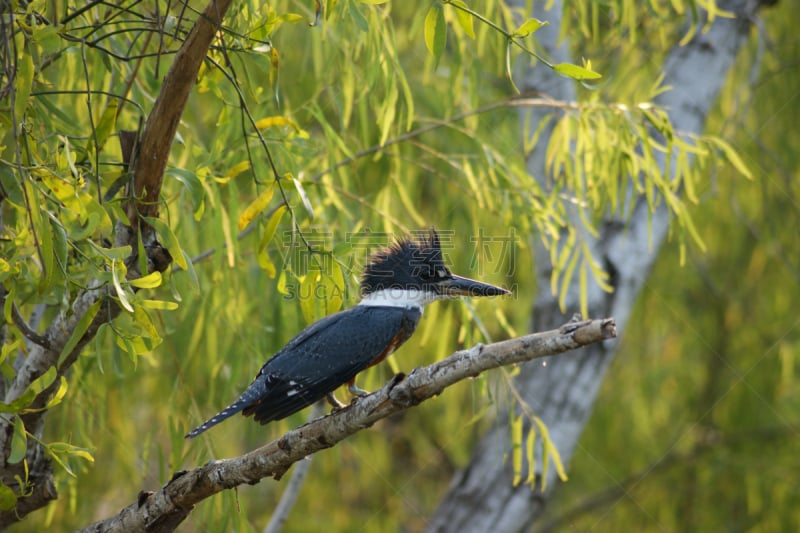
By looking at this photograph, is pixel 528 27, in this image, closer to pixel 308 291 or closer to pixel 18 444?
pixel 308 291

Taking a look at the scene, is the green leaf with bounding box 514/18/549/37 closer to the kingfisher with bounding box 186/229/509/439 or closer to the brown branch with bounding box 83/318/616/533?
the brown branch with bounding box 83/318/616/533

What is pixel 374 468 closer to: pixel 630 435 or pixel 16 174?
pixel 630 435

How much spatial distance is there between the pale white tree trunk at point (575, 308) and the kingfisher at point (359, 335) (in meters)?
1.22

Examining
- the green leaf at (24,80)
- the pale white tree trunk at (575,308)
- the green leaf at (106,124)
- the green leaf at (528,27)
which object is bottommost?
the pale white tree trunk at (575,308)

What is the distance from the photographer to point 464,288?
10.7 feet

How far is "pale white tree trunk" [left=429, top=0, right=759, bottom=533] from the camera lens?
4.35m

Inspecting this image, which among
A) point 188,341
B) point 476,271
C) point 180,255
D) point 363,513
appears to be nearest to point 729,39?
point 476,271

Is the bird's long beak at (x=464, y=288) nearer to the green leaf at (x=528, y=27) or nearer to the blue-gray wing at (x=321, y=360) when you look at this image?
the blue-gray wing at (x=321, y=360)

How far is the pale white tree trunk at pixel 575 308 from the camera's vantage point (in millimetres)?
4348

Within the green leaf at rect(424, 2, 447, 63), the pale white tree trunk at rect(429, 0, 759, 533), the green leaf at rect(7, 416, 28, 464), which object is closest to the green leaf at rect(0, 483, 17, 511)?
the green leaf at rect(7, 416, 28, 464)

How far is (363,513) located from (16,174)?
470cm

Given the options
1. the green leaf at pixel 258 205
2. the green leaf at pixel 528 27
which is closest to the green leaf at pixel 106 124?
the green leaf at pixel 258 205

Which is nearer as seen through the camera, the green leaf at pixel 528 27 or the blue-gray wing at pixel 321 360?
the green leaf at pixel 528 27

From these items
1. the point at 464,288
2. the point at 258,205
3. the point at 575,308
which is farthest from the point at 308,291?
the point at 575,308
